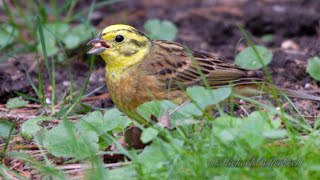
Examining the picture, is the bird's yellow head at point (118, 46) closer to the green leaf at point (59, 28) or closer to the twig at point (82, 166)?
the twig at point (82, 166)

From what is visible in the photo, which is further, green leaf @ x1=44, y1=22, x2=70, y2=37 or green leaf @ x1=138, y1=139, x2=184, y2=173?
green leaf @ x1=44, y1=22, x2=70, y2=37

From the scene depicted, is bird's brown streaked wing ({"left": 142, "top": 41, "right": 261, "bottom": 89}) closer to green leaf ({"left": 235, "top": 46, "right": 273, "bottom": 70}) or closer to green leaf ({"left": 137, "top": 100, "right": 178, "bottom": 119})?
green leaf ({"left": 235, "top": 46, "right": 273, "bottom": 70})

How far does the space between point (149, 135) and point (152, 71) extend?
135 centimetres

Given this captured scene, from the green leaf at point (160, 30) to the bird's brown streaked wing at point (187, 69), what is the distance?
1218 millimetres

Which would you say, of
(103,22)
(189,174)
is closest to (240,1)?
(103,22)

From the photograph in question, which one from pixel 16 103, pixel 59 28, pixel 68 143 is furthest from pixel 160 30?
pixel 68 143

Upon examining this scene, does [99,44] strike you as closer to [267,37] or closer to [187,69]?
[187,69]

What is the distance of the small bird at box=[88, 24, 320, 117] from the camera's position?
4715 mm

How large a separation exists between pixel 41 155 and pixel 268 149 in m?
1.45

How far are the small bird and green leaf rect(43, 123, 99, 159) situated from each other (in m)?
0.65

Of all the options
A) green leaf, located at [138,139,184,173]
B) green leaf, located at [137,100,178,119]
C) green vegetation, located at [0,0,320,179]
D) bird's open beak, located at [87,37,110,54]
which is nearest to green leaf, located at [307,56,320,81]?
green vegetation, located at [0,0,320,179]

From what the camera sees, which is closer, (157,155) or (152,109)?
(157,155)

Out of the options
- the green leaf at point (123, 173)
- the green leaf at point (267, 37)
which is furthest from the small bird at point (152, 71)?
the green leaf at point (267, 37)

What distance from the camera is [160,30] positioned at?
21.0 feet
